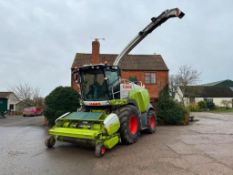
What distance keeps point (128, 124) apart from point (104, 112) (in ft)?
3.57

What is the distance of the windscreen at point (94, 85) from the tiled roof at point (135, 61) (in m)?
15.8

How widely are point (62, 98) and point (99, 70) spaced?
6692mm

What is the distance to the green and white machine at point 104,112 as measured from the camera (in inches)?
319

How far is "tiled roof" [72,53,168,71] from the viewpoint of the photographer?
2672cm

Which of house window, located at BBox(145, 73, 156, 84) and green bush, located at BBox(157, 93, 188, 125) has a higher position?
house window, located at BBox(145, 73, 156, 84)

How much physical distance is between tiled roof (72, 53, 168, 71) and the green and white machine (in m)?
14.5

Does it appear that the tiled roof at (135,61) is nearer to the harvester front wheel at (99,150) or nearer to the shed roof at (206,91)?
the shed roof at (206,91)

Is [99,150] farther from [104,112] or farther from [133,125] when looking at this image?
[133,125]

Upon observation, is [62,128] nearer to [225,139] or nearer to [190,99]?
[225,139]

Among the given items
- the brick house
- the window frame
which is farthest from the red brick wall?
the window frame

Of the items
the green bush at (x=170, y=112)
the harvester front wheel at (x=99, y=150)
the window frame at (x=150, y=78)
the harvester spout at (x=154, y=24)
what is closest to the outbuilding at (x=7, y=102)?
the window frame at (x=150, y=78)

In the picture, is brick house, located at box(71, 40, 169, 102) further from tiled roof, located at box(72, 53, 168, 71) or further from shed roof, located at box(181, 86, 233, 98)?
shed roof, located at box(181, 86, 233, 98)

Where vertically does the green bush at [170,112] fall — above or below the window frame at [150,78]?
below

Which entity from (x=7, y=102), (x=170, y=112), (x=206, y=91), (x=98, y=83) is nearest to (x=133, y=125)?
(x=98, y=83)
